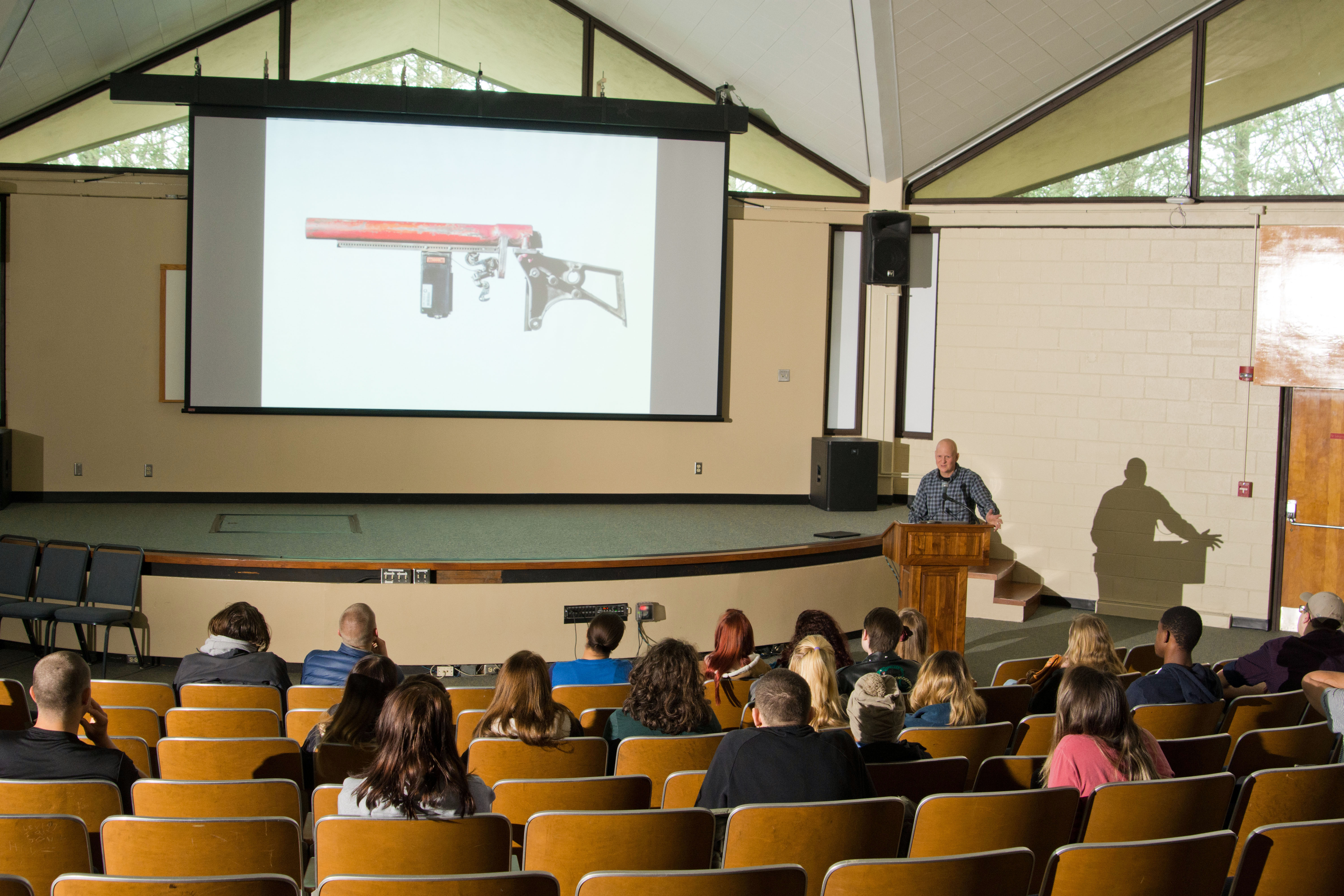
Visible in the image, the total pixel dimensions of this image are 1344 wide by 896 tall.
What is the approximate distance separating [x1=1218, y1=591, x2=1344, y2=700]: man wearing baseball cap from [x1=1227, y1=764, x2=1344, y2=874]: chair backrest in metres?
1.28

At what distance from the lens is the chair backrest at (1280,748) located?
3.21m

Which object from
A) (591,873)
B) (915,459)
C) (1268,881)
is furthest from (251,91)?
(1268,881)

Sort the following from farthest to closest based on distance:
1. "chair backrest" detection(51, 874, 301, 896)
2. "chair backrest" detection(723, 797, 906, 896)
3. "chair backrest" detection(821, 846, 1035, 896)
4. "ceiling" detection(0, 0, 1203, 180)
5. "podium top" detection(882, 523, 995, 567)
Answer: "ceiling" detection(0, 0, 1203, 180) → "podium top" detection(882, 523, 995, 567) → "chair backrest" detection(723, 797, 906, 896) → "chair backrest" detection(821, 846, 1035, 896) → "chair backrest" detection(51, 874, 301, 896)

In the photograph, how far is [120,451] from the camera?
339 inches

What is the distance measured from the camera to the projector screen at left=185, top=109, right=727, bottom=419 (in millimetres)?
8430

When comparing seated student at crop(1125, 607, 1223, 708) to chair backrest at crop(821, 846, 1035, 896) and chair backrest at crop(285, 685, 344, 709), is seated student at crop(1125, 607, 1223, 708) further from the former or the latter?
chair backrest at crop(285, 685, 344, 709)

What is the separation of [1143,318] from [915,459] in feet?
7.19

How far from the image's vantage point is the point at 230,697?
383 cm

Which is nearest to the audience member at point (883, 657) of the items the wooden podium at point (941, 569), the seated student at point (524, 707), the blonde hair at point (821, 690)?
the blonde hair at point (821, 690)

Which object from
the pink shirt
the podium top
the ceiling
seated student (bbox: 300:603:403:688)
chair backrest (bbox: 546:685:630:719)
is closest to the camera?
the pink shirt

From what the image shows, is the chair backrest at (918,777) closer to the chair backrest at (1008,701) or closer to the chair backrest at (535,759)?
the chair backrest at (535,759)

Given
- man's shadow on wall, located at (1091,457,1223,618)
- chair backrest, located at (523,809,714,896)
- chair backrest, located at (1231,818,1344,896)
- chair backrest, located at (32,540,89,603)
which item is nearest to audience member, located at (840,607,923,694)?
chair backrest, located at (1231,818,1344,896)

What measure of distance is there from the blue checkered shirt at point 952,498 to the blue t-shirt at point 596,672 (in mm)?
3453

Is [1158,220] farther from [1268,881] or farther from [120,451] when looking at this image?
[120,451]
